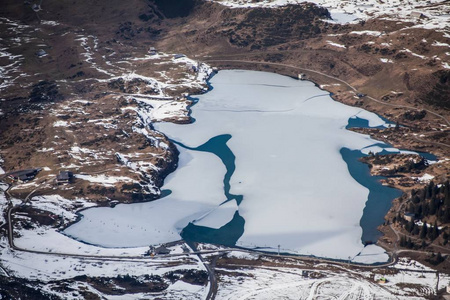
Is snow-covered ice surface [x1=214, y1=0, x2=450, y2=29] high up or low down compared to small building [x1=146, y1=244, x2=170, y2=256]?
up

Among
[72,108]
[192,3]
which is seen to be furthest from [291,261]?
[192,3]

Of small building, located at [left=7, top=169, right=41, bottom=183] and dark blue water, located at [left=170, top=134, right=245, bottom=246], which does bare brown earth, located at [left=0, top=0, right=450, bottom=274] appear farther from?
dark blue water, located at [left=170, top=134, right=245, bottom=246]

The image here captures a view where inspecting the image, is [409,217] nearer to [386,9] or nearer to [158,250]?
[158,250]

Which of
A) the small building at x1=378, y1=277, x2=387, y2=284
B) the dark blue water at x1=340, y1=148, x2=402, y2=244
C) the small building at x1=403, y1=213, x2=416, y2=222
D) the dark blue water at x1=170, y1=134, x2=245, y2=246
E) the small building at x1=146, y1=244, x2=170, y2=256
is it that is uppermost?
the small building at x1=403, y1=213, x2=416, y2=222

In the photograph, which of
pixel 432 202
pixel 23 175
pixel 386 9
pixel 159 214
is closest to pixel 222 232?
pixel 159 214

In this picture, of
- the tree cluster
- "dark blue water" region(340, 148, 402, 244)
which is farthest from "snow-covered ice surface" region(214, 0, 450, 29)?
the tree cluster

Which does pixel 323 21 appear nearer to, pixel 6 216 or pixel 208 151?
pixel 208 151
